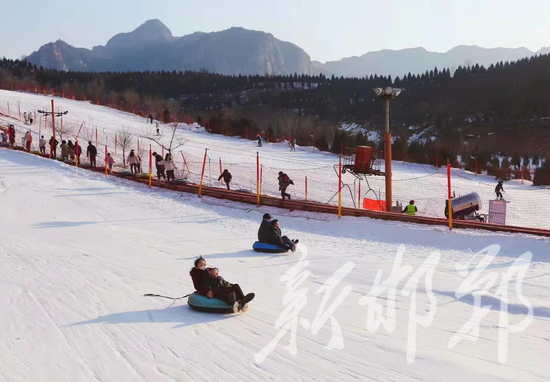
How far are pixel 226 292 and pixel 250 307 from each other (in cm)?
59

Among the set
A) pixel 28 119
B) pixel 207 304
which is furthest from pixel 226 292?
pixel 28 119

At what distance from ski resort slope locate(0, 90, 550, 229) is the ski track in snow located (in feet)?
23.3

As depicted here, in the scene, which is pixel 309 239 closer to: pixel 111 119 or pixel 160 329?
pixel 160 329

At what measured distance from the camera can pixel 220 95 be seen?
6117 inches

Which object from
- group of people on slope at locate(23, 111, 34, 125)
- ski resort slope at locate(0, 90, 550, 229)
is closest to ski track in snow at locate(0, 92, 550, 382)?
ski resort slope at locate(0, 90, 550, 229)

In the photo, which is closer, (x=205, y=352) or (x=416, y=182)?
(x=205, y=352)

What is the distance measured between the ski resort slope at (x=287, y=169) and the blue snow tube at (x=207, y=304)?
1237cm

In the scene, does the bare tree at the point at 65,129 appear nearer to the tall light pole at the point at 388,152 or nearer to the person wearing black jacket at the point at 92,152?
the person wearing black jacket at the point at 92,152

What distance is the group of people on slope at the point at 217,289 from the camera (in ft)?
25.7

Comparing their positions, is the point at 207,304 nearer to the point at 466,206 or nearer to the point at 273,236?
the point at 273,236

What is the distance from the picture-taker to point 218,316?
25.6 ft

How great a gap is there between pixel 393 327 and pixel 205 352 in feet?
8.65

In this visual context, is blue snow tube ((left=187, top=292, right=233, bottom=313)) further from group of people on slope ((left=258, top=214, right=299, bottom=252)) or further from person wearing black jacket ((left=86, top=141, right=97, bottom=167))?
person wearing black jacket ((left=86, top=141, right=97, bottom=167))

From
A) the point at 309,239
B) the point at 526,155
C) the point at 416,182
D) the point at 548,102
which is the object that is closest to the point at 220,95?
the point at 548,102
